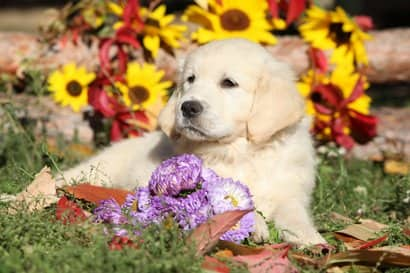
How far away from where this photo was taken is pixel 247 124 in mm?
3408

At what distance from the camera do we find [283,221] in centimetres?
309

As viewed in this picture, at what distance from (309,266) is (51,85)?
2985 millimetres

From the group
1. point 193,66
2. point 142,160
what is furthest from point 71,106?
point 193,66

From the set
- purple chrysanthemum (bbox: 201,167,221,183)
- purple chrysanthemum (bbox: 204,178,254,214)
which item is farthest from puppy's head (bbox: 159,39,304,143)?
purple chrysanthemum (bbox: 204,178,254,214)

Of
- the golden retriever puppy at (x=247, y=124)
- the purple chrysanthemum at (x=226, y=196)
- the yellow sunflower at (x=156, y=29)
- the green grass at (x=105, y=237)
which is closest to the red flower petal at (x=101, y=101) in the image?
the yellow sunflower at (x=156, y=29)

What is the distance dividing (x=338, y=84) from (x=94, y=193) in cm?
236

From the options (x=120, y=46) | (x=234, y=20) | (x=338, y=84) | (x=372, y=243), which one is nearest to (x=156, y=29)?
(x=120, y=46)

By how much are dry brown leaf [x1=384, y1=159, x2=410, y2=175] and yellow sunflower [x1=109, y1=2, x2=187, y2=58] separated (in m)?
1.70

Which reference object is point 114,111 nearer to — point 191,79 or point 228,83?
point 191,79

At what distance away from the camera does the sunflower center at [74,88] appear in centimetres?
490

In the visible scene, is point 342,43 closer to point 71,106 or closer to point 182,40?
point 182,40

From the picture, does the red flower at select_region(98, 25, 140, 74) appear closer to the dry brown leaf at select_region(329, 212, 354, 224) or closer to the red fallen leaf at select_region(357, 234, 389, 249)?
the dry brown leaf at select_region(329, 212, 354, 224)

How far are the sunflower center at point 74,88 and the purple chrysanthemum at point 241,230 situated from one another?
97.5 inches

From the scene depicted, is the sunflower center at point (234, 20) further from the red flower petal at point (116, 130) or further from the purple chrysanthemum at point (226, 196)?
the purple chrysanthemum at point (226, 196)
